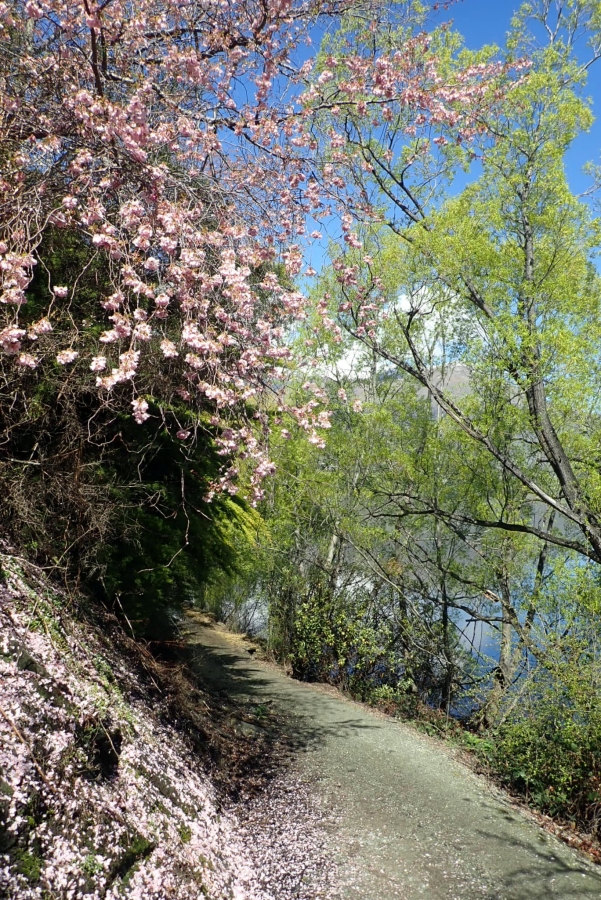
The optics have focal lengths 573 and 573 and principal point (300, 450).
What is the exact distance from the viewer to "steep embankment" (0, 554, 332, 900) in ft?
7.01

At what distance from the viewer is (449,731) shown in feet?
26.7

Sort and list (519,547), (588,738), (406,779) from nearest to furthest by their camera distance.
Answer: (406,779) < (588,738) < (519,547)

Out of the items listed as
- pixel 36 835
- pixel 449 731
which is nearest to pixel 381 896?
pixel 36 835

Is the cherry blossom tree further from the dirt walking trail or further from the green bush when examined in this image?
the green bush

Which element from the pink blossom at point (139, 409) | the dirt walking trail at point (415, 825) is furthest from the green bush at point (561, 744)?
the pink blossom at point (139, 409)

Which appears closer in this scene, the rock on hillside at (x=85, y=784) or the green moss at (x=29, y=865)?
the green moss at (x=29, y=865)

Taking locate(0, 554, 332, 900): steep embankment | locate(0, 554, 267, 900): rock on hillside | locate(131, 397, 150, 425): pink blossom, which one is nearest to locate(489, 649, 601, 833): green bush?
locate(0, 554, 332, 900): steep embankment

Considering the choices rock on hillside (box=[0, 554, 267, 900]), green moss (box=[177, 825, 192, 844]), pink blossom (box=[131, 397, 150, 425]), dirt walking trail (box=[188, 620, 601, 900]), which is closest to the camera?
rock on hillside (box=[0, 554, 267, 900])

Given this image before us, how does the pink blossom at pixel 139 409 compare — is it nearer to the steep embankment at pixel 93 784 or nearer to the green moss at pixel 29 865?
the steep embankment at pixel 93 784

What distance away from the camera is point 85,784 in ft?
8.15

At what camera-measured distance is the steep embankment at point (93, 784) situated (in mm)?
2137

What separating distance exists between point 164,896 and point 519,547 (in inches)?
294

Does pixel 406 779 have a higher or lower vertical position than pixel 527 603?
lower

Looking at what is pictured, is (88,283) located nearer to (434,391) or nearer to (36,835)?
(36,835)
